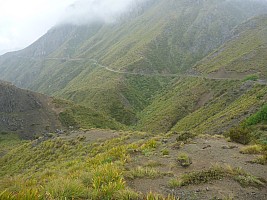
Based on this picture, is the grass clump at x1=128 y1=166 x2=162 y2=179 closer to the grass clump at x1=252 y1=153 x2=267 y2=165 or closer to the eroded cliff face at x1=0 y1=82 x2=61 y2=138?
the grass clump at x1=252 y1=153 x2=267 y2=165

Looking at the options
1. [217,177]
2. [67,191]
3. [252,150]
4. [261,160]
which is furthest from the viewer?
[252,150]

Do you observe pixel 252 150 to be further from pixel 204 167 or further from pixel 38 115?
pixel 38 115

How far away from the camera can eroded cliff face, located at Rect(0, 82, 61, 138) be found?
6328 centimetres

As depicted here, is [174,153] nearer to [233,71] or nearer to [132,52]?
[233,71]

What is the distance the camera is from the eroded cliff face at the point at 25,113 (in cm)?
6328

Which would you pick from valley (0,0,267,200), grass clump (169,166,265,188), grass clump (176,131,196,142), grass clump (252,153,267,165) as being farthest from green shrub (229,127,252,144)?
grass clump (169,166,265,188)

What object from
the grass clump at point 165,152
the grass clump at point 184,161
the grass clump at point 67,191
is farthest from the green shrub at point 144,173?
the grass clump at point 165,152

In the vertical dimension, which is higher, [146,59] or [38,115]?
[146,59]

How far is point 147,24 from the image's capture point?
192750mm

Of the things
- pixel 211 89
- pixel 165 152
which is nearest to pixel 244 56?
pixel 211 89


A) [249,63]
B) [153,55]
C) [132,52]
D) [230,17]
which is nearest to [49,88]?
[132,52]

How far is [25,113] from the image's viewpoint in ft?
222

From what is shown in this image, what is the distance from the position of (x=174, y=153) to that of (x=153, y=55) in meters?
130

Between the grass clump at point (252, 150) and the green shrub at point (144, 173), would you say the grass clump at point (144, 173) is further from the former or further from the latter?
the grass clump at point (252, 150)
